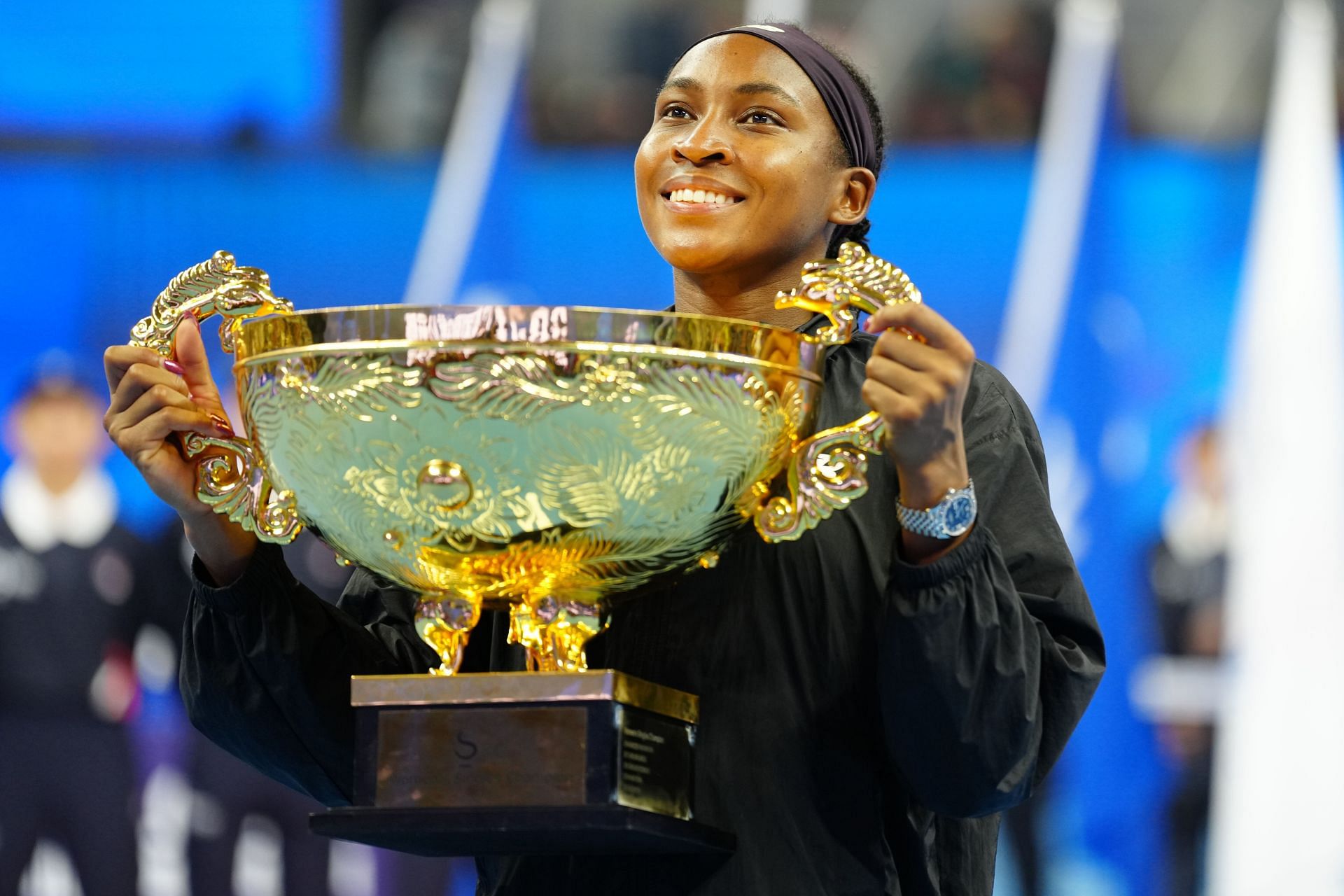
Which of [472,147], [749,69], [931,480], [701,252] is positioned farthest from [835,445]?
[472,147]

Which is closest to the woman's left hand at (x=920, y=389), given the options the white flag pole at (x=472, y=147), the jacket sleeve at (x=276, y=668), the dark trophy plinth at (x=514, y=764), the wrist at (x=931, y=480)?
the wrist at (x=931, y=480)

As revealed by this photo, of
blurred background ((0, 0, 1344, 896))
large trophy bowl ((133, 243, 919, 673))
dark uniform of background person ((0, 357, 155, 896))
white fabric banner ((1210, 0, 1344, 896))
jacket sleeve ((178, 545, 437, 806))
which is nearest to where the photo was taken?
large trophy bowl ((133, 243, 919, 673))

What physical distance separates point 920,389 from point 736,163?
39cm

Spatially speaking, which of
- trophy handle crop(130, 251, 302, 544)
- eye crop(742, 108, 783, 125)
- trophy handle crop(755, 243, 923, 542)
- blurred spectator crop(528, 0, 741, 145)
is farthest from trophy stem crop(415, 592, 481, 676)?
blurred spectator crop(528, 0, 741, 145)

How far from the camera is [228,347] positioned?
1338mm

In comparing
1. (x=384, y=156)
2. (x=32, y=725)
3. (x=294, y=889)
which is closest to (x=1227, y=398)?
(x=384, y=156)

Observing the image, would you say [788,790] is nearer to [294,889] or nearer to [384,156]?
[294,889]

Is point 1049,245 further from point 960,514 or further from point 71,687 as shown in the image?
point 960,514

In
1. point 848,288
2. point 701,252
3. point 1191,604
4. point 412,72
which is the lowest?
point 848,288

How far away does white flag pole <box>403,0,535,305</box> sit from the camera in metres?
4.80

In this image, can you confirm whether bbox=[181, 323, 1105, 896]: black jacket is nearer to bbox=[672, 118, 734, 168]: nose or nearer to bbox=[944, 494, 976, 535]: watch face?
bbox=[944, 494, 976, 535]: watch face

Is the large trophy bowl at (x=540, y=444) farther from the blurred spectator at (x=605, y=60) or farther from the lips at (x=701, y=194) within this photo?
the blurred spectator at (x=605, y=60)

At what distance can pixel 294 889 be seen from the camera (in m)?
4.61

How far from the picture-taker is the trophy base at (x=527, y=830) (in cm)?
113
